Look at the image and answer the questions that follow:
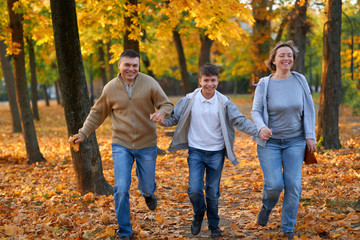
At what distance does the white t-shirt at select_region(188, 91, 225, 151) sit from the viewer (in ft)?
14.3

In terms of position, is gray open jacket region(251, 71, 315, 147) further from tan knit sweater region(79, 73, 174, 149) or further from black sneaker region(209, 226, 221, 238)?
black sneaker region(209, 226, 221, 238)

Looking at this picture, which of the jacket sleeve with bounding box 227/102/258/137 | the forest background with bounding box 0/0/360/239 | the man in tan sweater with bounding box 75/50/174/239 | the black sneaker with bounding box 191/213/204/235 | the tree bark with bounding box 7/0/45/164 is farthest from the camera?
the tree bark with bounding box 7/0/45/164

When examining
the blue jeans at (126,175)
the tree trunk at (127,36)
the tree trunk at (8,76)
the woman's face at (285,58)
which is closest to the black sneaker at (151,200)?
the blue jeans at (126,175)

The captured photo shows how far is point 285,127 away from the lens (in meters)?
4.21

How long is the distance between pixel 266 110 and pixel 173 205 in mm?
2698

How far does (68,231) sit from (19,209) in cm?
156

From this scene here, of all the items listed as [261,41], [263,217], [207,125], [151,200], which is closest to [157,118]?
[207,125]

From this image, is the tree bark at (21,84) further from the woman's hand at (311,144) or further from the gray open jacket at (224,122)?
the woman's hand at (311,144)

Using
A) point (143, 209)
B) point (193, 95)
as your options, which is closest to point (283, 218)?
point (193, 95)

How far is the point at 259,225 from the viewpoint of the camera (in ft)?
15.9

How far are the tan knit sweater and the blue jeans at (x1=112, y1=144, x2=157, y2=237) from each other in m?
0.10

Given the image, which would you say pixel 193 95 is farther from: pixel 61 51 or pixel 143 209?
pixel 61 51

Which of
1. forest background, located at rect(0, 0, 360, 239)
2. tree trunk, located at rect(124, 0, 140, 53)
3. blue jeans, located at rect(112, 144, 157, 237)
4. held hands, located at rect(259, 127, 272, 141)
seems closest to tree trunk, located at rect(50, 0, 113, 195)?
forest background, located at rect(0, 0, 360, 239)

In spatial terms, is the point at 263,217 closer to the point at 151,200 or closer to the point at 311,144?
the point at 311,144
